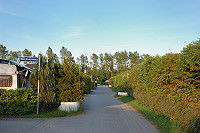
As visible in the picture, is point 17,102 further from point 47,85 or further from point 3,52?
point 3,52

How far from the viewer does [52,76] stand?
11062mm

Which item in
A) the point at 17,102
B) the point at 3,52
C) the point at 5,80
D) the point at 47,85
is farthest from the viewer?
the point at 3,52

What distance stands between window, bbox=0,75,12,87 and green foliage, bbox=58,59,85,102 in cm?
328

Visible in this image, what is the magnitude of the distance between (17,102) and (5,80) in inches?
102

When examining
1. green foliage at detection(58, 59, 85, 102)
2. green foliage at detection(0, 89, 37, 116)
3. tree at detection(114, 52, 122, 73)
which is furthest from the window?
tree at detection(114, 52, 122, 73)

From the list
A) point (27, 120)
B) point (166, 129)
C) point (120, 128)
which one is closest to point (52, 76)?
point (27, 120)

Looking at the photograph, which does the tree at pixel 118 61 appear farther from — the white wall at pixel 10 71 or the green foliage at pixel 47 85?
the green foliage at pixel 47 85

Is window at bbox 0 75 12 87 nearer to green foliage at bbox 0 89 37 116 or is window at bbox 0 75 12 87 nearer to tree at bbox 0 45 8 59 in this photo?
green foliage at bbox 0 89 37 116

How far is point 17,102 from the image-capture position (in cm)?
1005

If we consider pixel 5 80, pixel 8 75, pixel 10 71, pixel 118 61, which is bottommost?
pixel 5 80

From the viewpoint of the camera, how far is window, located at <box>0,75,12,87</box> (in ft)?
38.7

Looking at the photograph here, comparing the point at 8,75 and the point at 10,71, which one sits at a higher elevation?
the point at 10,71

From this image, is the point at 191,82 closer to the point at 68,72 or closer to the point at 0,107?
the point at 68,72

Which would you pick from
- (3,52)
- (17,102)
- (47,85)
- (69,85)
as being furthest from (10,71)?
(3,52)
